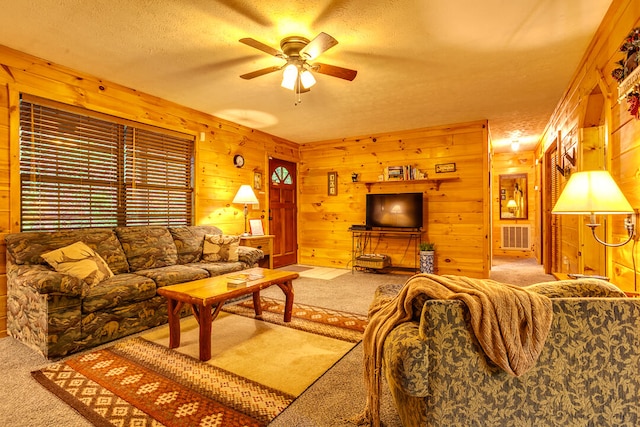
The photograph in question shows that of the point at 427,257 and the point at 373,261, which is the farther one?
the point at 373,261

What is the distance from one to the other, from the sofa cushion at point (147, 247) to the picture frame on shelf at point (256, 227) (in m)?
1.55

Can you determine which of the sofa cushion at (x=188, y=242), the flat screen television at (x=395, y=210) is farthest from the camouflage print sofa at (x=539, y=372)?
the flat screen television at (x=395, y=210)

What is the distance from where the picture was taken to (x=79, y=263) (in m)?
2.67

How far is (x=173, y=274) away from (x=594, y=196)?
3237mm

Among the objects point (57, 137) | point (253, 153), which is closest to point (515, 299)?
point (57, 137)

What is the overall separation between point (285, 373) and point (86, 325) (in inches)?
61.8

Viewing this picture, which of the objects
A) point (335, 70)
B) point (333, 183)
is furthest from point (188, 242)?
point (333, 183)

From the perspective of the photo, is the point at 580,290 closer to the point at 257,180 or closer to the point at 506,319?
the point at 506,319

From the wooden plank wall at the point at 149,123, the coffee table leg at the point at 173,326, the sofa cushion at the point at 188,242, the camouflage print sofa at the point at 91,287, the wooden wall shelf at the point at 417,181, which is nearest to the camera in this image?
the camouflage print sofa at the point at 91,287

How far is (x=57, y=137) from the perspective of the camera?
316cm

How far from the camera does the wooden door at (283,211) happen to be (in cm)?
599

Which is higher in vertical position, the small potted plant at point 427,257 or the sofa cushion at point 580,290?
the sofa cushion at point 580,290

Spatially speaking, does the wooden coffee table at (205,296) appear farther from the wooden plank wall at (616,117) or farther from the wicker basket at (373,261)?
the wicker basket at (373,261)

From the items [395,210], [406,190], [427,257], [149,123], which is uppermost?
[149,123]
